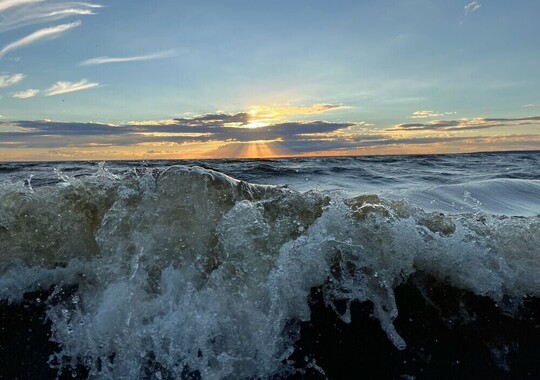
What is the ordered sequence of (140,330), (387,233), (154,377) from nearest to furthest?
(154,377)
(140,330)
(387,233)

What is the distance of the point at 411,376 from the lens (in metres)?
2.35

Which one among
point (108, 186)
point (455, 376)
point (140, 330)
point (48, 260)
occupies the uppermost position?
point (108, 186)

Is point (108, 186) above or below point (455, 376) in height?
above

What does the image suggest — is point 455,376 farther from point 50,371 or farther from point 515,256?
point 50,371

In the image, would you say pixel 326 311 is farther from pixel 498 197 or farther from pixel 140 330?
pixel 498 197

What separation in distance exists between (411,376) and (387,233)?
105 cm

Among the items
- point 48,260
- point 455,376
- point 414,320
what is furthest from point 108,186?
point 455,376

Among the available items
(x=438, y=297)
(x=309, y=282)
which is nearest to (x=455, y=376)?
(x=438, y=297)

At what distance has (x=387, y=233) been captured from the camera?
124 inches

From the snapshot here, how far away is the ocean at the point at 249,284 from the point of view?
244 cm

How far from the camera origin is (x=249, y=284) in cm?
279

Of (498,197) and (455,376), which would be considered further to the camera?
(498,197)

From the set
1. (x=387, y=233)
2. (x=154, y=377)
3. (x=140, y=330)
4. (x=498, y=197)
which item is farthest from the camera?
(x=498, y=197)

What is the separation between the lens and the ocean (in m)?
2.44
